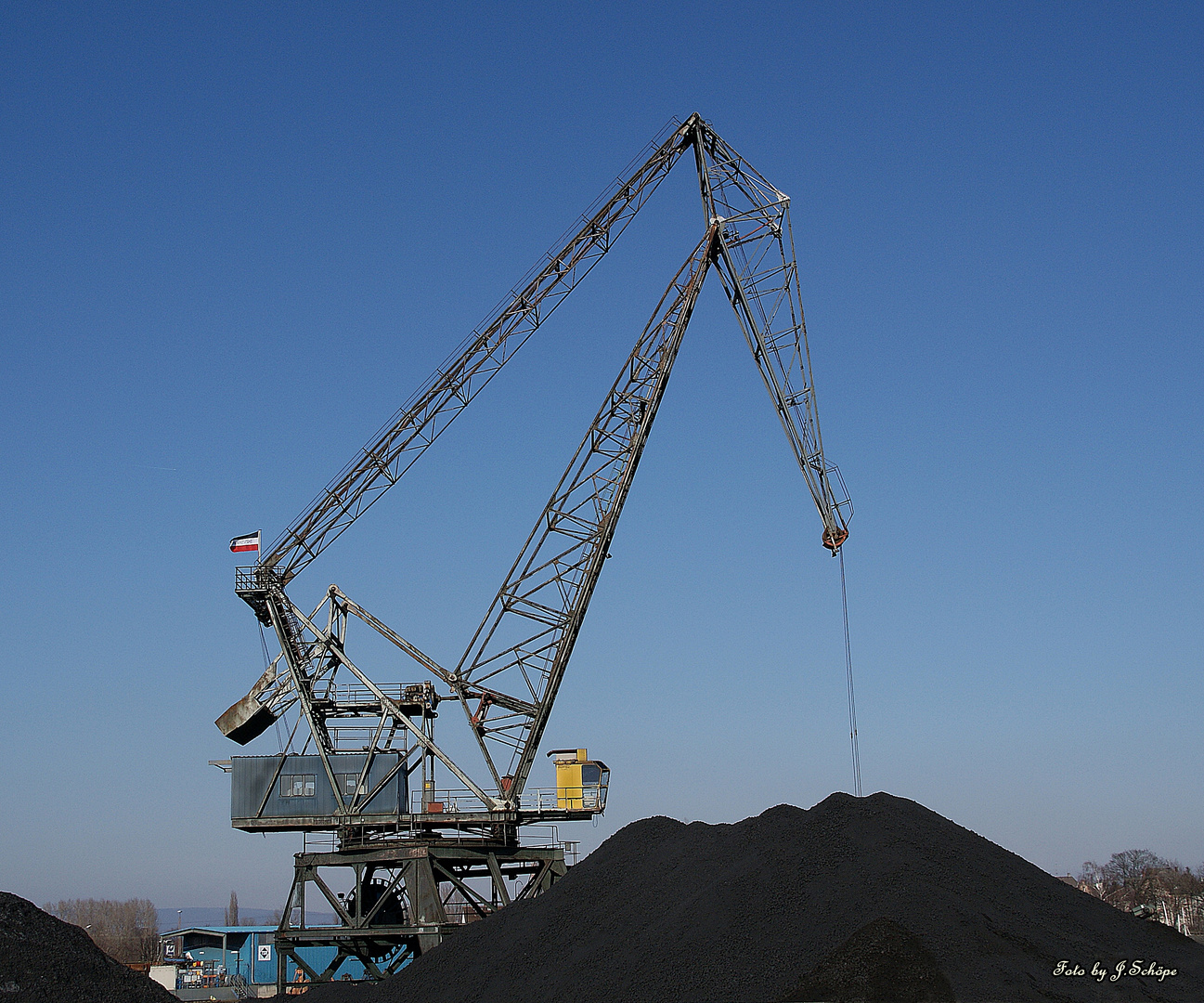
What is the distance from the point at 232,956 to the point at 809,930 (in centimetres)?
5142

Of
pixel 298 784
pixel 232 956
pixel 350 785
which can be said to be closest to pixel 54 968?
pixel 298 784

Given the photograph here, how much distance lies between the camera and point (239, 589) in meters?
31.8

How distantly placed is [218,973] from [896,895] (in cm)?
4861

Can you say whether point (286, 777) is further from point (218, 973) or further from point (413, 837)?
point (218, 973)

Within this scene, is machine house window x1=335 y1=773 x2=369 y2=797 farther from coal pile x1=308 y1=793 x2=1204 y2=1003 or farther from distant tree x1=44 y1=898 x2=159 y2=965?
distant tree x1=44 y1=898 x2=159 y2=965

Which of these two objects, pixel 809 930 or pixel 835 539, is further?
pixel 835 539

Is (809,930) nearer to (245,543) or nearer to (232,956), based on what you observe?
(245,543)

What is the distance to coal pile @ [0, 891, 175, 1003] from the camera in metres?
18.6

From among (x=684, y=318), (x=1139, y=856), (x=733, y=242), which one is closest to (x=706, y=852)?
(x=684, y=318)

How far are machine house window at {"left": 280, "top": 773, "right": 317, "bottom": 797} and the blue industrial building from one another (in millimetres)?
25389

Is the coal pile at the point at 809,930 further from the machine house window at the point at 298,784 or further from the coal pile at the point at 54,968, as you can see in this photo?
the machine house window at the point at 298,784

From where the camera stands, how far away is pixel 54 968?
19.2m

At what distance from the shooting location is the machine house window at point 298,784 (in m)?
30.4

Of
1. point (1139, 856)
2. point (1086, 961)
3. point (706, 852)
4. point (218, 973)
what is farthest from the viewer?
point (1139, 856)
